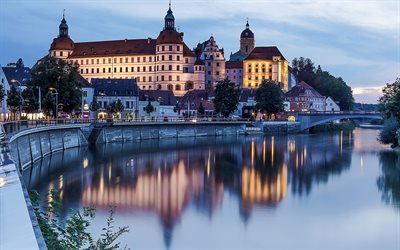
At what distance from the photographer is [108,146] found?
177 ft

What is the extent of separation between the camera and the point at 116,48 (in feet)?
429

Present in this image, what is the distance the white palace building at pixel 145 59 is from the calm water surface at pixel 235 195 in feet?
235

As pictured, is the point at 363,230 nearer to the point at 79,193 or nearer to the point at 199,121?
the point at 79,193

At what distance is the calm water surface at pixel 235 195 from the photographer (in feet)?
62.4

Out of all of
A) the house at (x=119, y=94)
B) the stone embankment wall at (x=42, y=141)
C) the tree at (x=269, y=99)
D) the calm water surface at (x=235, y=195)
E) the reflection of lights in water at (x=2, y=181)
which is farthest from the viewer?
the tree at (x=269, y=99)

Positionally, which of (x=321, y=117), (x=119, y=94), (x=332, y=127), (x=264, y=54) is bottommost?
(x=332, y=127)

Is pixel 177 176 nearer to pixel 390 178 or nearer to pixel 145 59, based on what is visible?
pixel 390 178

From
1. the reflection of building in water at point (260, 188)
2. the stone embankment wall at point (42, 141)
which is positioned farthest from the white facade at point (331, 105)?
the reflection of building in water at point (260, 188)

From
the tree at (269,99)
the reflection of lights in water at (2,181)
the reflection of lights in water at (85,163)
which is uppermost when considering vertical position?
the tree at (269,99)

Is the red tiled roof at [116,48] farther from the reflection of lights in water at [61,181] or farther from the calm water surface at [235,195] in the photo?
the reflection of lights in water at [61,181]

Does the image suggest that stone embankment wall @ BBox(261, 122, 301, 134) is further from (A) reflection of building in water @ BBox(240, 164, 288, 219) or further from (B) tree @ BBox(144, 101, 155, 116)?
(A) reflection of building in water @ BBox(240, 164, 288, 219)

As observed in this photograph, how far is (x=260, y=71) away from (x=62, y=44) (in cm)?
4438

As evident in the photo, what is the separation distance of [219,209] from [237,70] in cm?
11700

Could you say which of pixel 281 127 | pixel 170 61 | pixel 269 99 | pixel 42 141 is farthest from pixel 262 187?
pixel 170 61
